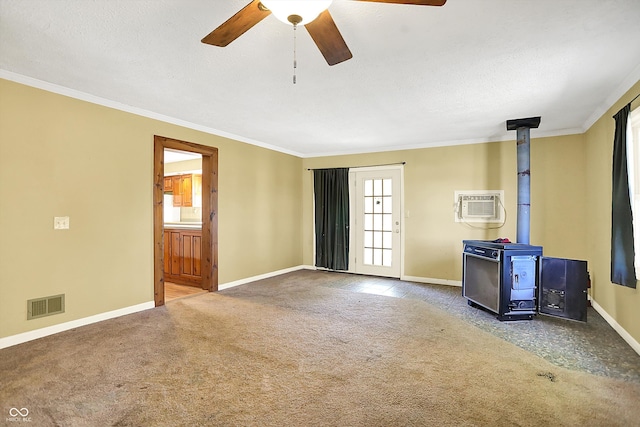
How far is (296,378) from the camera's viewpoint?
7.58 feet

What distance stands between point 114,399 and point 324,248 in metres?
4.64

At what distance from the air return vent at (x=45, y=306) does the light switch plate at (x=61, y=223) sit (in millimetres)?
683

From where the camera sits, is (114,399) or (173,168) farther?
(173,168)

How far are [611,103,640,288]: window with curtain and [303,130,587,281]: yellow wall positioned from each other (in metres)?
1.63

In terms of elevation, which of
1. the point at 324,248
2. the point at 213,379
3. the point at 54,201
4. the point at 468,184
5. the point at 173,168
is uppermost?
the point at 173,168

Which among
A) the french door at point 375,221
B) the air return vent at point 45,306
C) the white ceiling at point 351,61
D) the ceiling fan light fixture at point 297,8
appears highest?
the white ceiling at point 351,61

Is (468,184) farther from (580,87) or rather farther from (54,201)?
(54,201)

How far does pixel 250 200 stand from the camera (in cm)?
541

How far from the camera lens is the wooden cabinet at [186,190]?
642 cm

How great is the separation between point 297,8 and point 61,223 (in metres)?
3.20

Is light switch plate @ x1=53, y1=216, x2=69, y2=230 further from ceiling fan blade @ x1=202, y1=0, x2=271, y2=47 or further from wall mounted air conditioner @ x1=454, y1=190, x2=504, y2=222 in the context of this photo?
wall mounted air conditioner @ x1=454, y1=190, x2=504, y2=222

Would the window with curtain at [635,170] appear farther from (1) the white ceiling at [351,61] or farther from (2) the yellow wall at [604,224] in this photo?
(1) the white ceiling at [351,61]

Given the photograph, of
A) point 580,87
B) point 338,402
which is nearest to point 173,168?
point 338,402

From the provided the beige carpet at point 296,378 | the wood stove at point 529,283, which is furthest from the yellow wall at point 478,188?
the beige carpet at point 296,378
